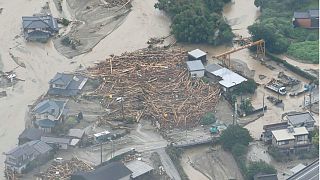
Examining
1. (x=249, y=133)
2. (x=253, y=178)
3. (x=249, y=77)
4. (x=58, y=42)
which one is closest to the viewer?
(x=253, y=178)

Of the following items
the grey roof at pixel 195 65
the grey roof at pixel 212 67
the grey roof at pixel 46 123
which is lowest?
the grey roof at pixel 46 123

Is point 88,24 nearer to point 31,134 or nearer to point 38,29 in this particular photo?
point 38,29

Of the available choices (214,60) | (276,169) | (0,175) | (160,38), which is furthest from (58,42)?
(276,169)

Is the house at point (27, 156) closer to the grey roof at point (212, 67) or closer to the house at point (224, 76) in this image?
the house at point (224, 76)

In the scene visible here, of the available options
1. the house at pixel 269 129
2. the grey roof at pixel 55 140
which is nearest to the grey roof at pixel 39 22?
the grey roof at pixel 55 140

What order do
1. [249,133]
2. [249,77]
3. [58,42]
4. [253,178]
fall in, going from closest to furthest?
[253,178]
[249,133]
[249,77]
[58,42]

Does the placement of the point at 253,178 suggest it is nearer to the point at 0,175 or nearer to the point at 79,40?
the point at 0,175
